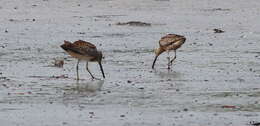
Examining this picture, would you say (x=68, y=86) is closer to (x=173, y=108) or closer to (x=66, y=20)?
(x=173, y=108)

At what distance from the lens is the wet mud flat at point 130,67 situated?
986 centimetres

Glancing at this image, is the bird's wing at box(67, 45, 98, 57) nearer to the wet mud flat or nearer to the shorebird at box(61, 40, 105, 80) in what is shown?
the shorebird at box(61, 40, 105, 80)

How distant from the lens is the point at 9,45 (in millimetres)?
17172

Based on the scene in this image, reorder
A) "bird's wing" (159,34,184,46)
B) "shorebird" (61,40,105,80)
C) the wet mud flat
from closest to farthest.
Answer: the wet mud flat < "shorebird" (61,40,105,80) < "bird's wing" (159,34,184,46)

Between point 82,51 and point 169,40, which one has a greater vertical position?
point 82,51

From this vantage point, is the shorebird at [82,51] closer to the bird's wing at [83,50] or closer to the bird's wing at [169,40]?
the bird's wing at [83,50]

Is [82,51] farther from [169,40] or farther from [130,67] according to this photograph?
[169,40]

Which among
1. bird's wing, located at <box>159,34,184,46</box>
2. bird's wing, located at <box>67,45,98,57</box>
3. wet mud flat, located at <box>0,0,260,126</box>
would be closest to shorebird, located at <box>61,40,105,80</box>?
bird's wing, located at <box>67,45,98,57</box>

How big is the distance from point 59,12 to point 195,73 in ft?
36.8

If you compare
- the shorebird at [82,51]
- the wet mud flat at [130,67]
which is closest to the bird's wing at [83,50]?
the shorebird at [82,51]

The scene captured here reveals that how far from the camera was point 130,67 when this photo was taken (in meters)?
14.2

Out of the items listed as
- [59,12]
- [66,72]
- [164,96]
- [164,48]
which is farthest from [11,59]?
[59,12]

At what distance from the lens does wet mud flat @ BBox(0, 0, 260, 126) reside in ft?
32.4

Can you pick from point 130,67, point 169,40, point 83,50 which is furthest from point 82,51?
point 169,40
